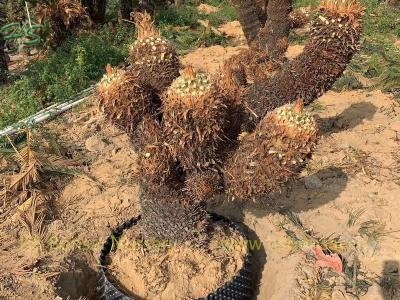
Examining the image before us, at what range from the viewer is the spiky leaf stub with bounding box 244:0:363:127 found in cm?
283

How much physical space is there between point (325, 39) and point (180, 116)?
1.13 m

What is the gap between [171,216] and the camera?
318 cm

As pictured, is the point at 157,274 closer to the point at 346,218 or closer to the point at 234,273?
the point at 234,273

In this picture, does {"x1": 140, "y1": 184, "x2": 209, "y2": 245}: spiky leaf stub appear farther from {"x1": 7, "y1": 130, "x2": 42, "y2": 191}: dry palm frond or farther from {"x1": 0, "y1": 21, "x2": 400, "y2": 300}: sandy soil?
{"x1": 7, "y1": 130, "x2": 42, "y2": 191}: dry palm frond

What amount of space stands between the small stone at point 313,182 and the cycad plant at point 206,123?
112 centimetres

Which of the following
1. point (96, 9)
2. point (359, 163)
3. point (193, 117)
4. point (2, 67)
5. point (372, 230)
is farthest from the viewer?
point (96, 9)

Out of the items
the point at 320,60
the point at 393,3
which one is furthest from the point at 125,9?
the point at 320,60

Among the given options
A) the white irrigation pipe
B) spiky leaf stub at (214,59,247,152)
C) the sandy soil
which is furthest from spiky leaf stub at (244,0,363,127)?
the white irrigation pipe

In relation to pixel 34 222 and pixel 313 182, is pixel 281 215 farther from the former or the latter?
pixel 34 222

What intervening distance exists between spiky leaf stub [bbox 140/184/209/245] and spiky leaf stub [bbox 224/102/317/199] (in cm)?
44

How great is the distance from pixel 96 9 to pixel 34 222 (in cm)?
765

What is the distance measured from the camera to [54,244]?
375 cm

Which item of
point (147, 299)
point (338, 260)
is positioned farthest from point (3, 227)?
point (338, 260)

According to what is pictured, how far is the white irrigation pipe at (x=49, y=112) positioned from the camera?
547 cm
